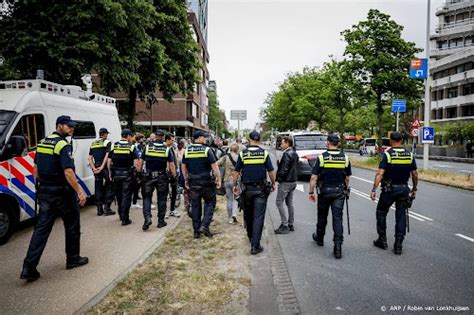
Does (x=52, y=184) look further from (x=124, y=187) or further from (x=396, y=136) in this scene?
(x=396, y=136)

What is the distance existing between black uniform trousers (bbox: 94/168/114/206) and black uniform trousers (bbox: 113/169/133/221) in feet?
2.80

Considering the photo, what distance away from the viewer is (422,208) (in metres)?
9.54

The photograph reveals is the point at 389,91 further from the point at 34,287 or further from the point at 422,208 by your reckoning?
the point at 34,287

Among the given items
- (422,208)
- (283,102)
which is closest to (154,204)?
(422,208)

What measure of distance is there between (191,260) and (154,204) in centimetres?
498

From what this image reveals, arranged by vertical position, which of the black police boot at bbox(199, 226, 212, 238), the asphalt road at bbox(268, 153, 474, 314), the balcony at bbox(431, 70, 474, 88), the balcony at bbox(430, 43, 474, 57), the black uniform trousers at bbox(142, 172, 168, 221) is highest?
the balcony at bbox(430, 43, 474, 57)

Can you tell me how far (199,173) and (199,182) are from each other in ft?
0.56

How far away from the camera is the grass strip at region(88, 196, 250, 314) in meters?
3.76

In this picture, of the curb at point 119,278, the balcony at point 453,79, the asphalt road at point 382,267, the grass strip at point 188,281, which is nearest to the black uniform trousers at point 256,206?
the grass strip at point 188,281

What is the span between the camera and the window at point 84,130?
8.56m

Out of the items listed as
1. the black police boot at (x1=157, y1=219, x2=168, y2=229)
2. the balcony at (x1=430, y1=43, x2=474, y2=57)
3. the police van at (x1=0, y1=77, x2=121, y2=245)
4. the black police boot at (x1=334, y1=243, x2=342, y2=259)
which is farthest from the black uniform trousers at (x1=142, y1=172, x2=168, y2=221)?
the balcony at (x1=430, y1=43, x2=474, y2=57)

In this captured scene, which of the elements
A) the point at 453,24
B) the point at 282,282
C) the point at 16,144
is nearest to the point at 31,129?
the point at 16,144

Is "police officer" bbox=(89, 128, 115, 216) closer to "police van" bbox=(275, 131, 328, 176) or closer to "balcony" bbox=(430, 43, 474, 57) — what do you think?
"police van" bbox=(275, 131, 328, 176)

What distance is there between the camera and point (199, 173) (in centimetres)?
639
